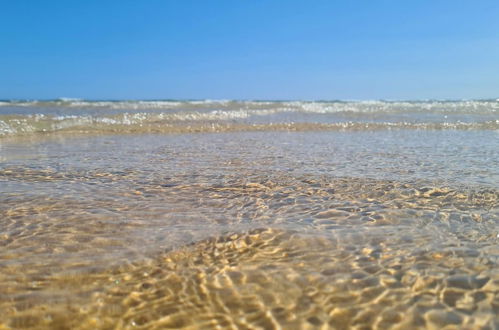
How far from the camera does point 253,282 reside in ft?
7.24

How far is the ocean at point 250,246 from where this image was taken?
1922mm

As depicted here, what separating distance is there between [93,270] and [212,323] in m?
0.90

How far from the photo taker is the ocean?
1922 millimetres

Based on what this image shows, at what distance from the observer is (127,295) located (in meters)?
2.06

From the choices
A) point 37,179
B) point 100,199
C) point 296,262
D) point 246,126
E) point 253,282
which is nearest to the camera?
point 253,282

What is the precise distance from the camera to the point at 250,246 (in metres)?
2.67

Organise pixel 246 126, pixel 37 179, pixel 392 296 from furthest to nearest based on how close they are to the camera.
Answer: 1. pixel 246 126
2. pixel 37 179
3. pixel 392 296

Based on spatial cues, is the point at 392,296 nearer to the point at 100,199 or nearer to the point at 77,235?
the point at 77,235

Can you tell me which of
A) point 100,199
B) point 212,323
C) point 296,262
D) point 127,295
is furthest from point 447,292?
point 100,199

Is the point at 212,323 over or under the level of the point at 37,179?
under

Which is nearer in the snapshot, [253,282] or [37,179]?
[253,282]

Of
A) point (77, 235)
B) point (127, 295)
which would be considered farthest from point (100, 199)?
point (127, 295)

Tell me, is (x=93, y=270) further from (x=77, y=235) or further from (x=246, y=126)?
(x=246, y=126)

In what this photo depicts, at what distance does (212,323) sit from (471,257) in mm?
1706
